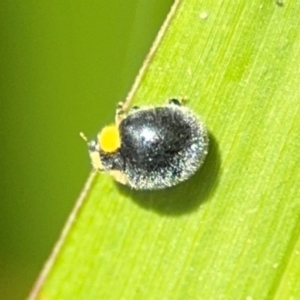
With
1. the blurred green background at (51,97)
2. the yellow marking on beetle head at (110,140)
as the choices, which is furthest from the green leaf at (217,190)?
the blurred green background at (51,97)

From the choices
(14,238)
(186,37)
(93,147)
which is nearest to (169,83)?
(186,37)

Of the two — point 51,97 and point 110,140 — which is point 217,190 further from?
point 51,97

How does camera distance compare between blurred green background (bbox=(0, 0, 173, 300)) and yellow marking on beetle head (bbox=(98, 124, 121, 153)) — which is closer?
yellow marking on beetle head (bbox=(98, 124, 121, 153))

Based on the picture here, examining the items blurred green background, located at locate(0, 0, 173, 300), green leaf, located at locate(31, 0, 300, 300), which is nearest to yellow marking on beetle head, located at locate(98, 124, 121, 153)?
green leaf, located at locate(31, 0, 300, 300)

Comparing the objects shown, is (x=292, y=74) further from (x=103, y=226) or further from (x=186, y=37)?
(x=103, y=226)

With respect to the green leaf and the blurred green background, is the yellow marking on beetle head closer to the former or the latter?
the green leaf
